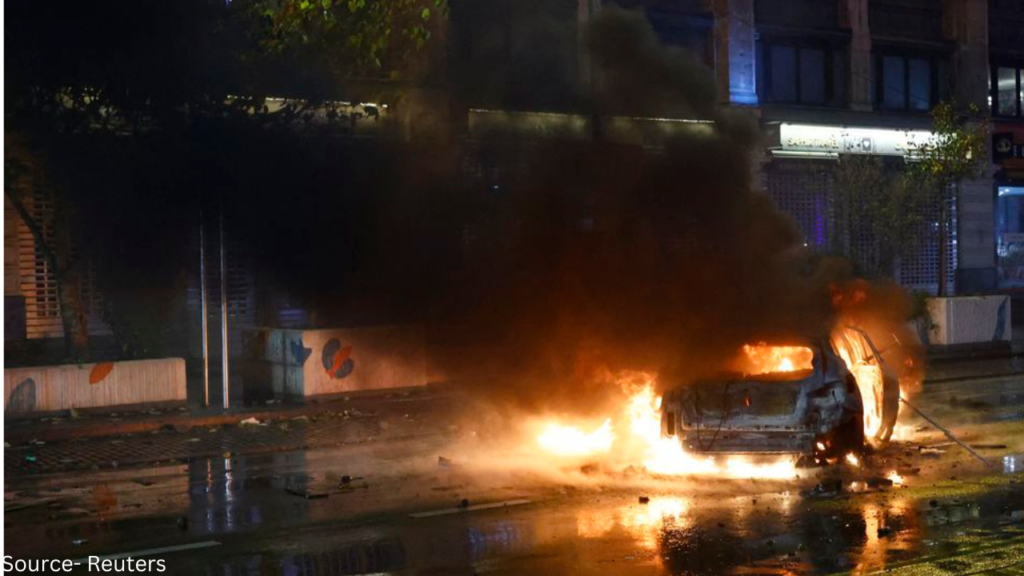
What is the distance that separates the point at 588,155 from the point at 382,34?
3.25 meters

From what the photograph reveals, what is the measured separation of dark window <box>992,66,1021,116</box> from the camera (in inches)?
1439

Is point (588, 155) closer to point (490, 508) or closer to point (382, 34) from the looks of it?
point (382, 34)

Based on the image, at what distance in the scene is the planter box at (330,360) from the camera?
56.3ft

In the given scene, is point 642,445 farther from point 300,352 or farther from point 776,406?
point 300,352

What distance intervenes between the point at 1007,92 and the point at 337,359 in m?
26.7

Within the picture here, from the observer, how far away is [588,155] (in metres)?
16.3

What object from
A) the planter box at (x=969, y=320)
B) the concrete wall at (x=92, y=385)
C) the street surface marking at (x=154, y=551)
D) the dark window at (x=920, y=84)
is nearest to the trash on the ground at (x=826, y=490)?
the street surface marking at (x=154, y=551)

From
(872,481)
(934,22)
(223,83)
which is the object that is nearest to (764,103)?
(934,22)

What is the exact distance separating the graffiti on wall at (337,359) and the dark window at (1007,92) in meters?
25.7

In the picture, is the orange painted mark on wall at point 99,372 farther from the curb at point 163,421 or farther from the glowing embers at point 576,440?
the glowing embers at point 576,440

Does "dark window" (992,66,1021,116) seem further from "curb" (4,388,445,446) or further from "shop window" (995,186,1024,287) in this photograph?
"curb" (4,388,445,446)

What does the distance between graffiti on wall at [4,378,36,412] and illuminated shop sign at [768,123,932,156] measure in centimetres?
2032

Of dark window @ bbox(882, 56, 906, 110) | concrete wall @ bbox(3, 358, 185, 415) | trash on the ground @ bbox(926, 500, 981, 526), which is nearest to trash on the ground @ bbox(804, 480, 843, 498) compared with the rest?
trash on the ground @ bbox(926, 500, 981, 526)

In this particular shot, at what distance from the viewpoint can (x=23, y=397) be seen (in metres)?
15.2
